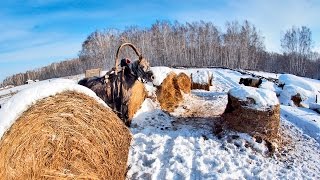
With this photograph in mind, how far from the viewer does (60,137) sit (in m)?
5.01

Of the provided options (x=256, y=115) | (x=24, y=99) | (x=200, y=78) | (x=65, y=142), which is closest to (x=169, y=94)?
(x=256, y=115)

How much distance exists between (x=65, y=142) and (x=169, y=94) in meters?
8.85

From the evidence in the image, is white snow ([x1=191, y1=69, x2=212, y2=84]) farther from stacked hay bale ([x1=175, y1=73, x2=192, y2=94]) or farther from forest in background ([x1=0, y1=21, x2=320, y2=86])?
forest in background ([x1=0, y1=21, x2=320, y2=86])

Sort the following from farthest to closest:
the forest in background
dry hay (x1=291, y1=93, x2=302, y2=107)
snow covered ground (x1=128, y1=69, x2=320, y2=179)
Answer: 1. the forest in background
2. dry hay (x1=291, y1=93, x2=302, y2=107)
3. snow covered ground (x1=128, y1=69, x2=320, y2=179)

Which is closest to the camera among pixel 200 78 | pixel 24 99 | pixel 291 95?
pixel 24 99

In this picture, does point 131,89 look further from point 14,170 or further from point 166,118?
point 14,170

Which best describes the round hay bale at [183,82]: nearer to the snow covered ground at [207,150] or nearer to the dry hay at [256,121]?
the snow covered ground at [207,150]

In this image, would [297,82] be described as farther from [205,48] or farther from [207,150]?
[205,48]

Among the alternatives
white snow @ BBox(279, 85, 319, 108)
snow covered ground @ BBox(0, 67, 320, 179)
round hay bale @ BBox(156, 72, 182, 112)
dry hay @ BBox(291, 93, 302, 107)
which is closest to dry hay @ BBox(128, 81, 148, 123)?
snow covered ground @ BBox(0, 67, 320, 179)

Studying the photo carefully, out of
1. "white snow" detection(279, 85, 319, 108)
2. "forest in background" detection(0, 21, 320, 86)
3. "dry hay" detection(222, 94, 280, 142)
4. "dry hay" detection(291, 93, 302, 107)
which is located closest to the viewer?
"dry hay" detection(222, 94, 280, 142)

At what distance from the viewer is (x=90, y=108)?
18.2 ft

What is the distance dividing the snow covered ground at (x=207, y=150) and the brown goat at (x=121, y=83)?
0.75m

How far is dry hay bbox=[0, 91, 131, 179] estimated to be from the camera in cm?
437

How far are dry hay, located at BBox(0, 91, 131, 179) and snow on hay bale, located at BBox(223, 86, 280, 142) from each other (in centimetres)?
432
